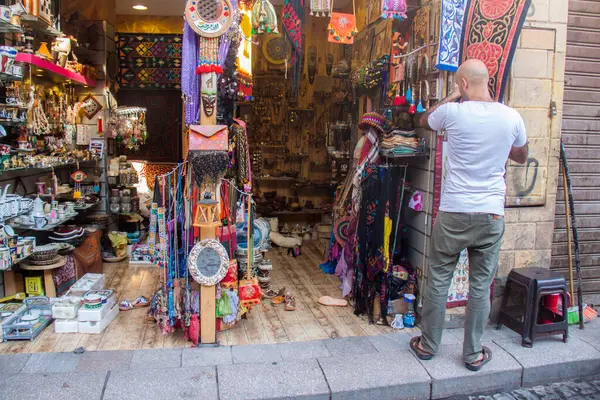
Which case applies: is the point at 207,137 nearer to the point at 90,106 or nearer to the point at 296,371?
the point at 296,371

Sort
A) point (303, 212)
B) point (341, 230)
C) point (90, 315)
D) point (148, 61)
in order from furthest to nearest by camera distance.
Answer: point (148, 61)
point (303, 212)
point (341, 230)
point (90, 315)

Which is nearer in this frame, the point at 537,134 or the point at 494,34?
the point at 494,34

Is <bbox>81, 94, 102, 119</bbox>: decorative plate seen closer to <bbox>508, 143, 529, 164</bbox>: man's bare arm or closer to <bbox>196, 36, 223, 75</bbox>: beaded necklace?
<bbox>196, 36, 223, 75</bbox>: beaded necklace

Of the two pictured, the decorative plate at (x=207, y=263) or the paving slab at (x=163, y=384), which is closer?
the paving slab at (x=163, y=384)

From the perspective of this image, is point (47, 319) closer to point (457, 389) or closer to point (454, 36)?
point (457, 389)

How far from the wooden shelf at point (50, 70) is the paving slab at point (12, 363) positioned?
2.55m

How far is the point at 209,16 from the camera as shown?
3.75 meters

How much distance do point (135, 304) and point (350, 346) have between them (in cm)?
208

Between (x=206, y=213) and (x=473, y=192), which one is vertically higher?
(x=473, y=192)

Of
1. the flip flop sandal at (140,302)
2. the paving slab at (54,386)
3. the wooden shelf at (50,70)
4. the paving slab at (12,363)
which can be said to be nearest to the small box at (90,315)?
the paving slab at (12,363)

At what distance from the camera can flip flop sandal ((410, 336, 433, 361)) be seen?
12.4 feet

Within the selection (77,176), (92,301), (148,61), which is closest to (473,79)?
(92,301)

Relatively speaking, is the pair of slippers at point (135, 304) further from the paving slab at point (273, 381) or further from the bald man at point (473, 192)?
the bald man at point (473, 192)

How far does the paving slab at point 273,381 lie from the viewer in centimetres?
331
